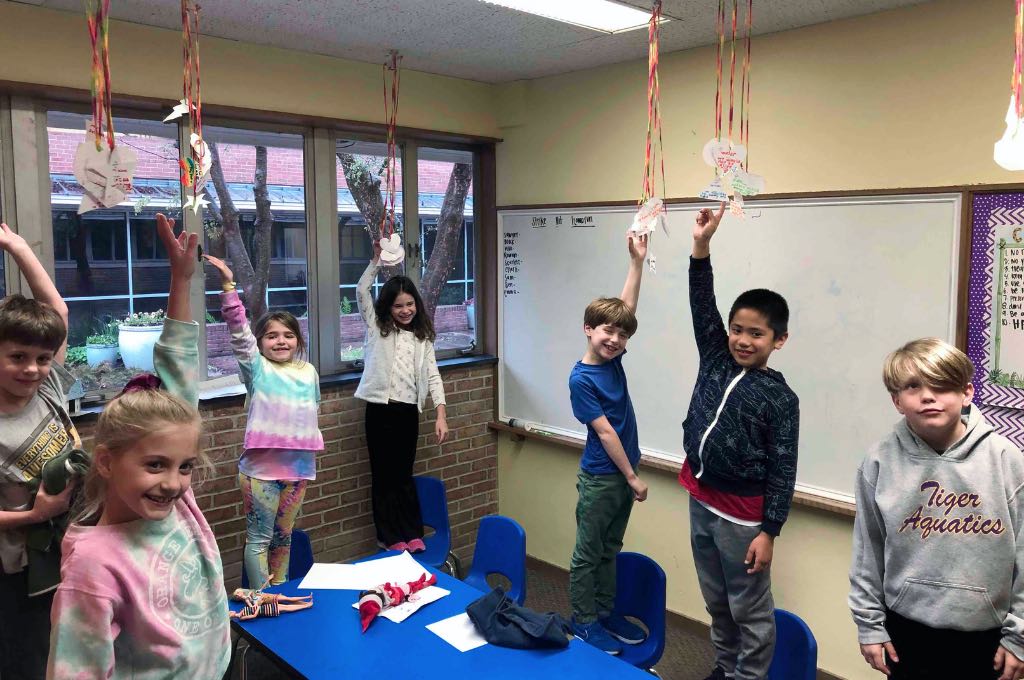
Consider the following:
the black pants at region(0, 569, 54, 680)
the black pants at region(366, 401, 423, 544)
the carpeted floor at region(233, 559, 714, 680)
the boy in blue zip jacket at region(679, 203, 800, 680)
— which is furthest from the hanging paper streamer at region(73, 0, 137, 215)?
the black pants at region(366, 401, 423, 544)

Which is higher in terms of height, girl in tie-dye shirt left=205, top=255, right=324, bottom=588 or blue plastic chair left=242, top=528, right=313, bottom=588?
girl in tie-dye shirt left=205, top=255, right=324, bottom=588

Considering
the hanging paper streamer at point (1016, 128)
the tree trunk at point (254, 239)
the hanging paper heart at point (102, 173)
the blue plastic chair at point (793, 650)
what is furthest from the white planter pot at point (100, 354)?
the hanging paper streamer at point (1016, 128)

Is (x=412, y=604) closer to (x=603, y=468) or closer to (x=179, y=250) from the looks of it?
(x=603, y=468)

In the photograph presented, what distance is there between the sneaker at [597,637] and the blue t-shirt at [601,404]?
21.3 inches

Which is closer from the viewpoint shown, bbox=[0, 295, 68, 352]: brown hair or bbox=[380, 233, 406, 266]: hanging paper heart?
bbox=[0, 295, 68, 352]: brown hair

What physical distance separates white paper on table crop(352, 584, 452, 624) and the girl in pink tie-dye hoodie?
29.3 inches

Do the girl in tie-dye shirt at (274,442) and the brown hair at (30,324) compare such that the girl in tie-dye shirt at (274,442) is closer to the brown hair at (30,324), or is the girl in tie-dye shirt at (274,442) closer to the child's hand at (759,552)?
the brown hair at (30,324)

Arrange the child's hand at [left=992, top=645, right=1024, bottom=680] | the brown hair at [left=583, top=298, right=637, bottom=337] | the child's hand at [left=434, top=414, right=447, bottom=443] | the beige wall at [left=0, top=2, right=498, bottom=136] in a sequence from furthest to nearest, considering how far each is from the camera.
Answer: the child's hand at [left=434, top=414, right=447, bottom=443] → the beige wall at [left=0, top=2, right=498, bottom=136] → the brown hair at [left=583, top=298, right=637, bottom=337] → the child's hand at [left=992, top=645, right=1024, bottom=680]

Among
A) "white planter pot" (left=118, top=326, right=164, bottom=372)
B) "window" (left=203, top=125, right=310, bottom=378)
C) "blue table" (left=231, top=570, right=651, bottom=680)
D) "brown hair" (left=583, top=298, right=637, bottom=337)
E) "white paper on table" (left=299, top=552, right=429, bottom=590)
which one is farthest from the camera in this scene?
"window" (left=203, top=125, right=310, bottom=378)

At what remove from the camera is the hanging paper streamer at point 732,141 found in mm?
2363

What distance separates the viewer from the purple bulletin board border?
2646 millimetres

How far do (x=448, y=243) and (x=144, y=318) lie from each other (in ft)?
5.39

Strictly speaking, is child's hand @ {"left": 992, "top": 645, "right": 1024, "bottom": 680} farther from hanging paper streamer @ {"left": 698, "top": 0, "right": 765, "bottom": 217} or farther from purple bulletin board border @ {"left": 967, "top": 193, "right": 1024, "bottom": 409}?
hanging paper streamer @ {"left": 698, "top": 0, "right": 765, "bottom": 217}

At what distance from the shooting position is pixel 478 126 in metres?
4.32
